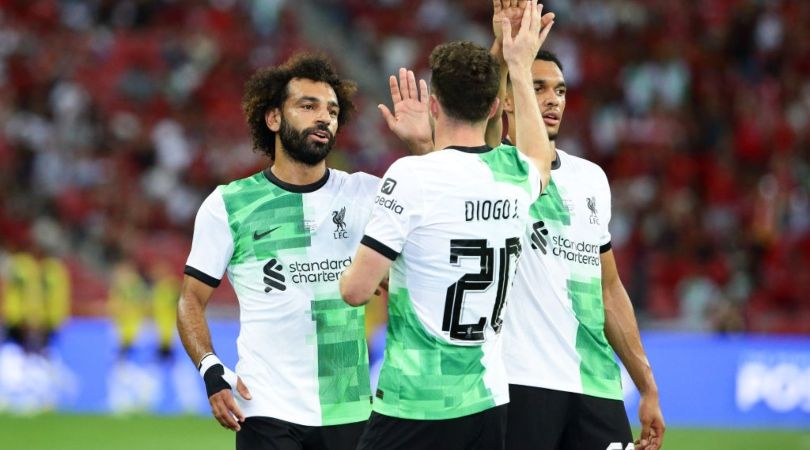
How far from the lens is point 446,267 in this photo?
5270mm

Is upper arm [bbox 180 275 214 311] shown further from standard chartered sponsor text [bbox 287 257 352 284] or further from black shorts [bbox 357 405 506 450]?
black shorts [bbox 357 405 506 450]

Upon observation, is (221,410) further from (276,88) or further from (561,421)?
(276,88)

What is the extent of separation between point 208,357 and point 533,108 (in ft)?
6.02

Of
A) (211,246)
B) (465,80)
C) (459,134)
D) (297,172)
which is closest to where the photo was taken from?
(465,80)

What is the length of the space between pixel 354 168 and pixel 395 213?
54.0 ft

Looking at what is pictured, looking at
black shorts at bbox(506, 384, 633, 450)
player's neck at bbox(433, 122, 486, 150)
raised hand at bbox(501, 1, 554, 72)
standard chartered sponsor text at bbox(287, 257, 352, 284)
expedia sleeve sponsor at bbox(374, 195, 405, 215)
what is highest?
raised hand at bbox(501, 1, 554, 72)

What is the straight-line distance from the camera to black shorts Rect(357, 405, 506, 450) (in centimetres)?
529

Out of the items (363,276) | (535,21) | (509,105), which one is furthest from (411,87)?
(363,276)

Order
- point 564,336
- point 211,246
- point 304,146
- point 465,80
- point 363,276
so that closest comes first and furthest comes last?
point 363,276 → point 465,80 → point 564,336 → point 211,246 → point 304,146

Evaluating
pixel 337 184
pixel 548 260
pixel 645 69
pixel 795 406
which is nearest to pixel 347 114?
pixel 337 184

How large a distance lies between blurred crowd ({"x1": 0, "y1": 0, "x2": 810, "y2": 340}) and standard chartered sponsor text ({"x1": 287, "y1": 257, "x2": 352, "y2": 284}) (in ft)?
41.0

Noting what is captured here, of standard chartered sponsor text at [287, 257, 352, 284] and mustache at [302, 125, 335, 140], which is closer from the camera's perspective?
standard chartered sponsor text at [287, 257, 352, 284]

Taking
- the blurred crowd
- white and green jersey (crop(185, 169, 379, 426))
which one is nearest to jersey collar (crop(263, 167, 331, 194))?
white and green jersey (crop(185, 169, 379, 426))

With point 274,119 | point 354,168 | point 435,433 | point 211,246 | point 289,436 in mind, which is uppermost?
point 354,168
